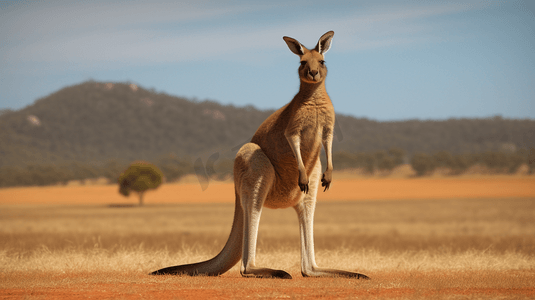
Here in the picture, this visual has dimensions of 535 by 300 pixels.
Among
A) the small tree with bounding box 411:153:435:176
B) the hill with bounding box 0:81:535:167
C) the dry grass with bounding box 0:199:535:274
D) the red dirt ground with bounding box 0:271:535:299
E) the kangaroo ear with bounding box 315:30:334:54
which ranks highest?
the hill with bounding box 0:81:535:167

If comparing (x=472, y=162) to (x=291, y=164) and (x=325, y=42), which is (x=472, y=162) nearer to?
(x=325, y=42)

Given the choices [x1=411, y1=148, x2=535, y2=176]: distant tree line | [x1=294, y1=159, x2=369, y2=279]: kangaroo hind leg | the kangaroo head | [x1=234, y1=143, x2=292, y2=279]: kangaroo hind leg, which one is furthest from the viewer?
[x1=411, y1=148, x2=535, y2=176]: distant tree line

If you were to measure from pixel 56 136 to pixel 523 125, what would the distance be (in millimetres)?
125883

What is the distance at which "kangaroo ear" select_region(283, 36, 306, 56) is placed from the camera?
9.67 metres

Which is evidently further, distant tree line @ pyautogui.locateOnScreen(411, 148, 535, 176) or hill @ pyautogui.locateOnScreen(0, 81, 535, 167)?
hill @ pyautogui.locateOnScreen(0, 81, 535, 167)

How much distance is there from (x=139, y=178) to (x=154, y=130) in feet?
317

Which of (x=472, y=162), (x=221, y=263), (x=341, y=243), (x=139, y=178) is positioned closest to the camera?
(x=221, y=263)

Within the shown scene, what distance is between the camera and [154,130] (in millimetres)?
153250

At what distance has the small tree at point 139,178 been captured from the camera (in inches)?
2311

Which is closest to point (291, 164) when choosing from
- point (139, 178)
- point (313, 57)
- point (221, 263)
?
point (313, 57)

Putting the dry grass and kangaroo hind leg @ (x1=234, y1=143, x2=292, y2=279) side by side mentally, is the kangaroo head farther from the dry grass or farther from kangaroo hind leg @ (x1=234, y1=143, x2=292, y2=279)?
the dry grass

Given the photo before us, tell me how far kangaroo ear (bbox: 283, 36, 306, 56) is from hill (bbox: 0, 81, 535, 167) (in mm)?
109298

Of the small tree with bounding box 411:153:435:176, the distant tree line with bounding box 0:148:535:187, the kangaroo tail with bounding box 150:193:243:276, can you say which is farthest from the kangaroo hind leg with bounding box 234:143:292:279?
the small tree with bounding box 411:153:435:176

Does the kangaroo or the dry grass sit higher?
the kangaroo
